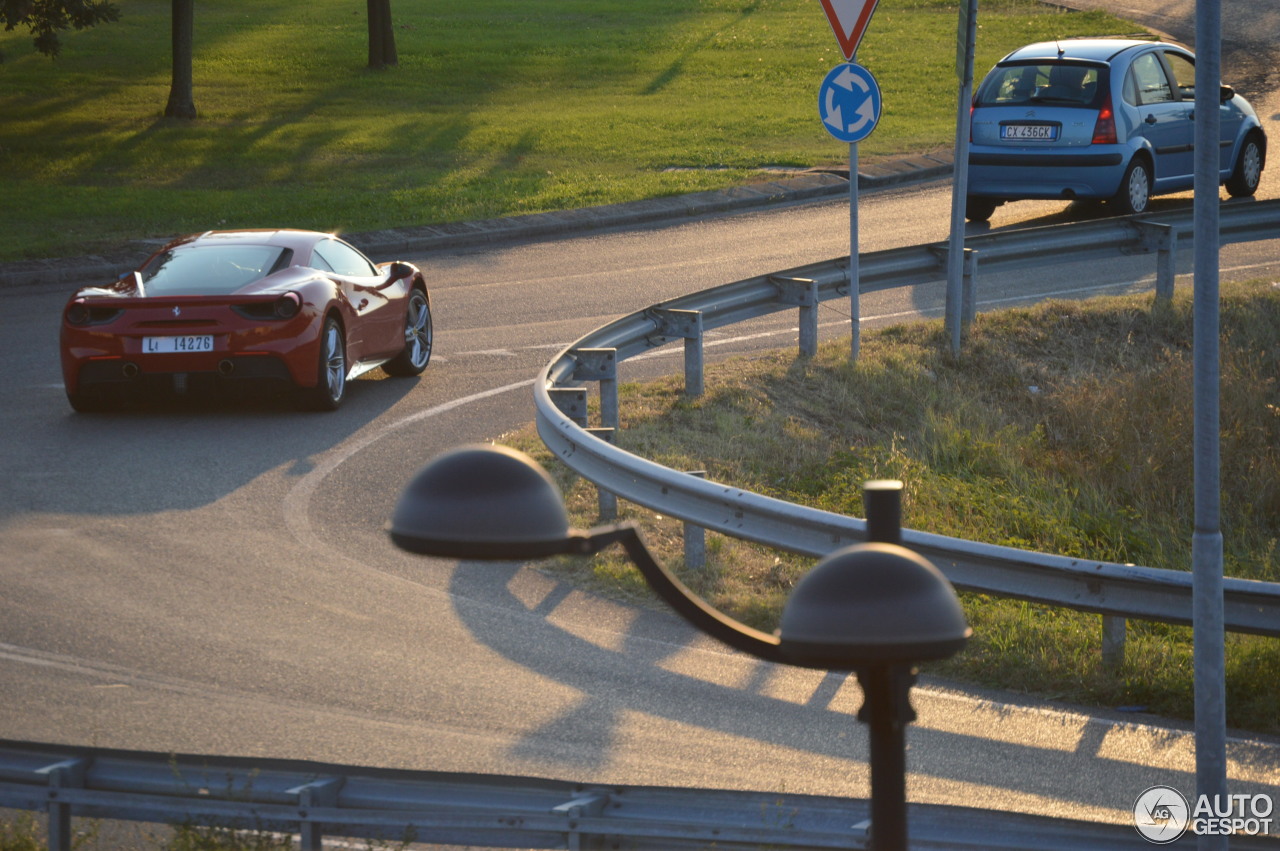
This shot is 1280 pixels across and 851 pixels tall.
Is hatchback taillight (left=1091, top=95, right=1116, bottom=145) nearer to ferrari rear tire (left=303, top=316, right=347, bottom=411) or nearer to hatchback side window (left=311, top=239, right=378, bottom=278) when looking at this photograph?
hatchback side window (left=311, top=239, right=378, bottom=278)

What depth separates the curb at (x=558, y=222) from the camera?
1900cm

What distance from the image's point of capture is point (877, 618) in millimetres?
1410

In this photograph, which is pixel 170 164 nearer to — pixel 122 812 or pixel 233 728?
pixel 233 728

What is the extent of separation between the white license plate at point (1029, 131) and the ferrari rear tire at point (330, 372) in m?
9.40

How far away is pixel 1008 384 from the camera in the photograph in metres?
13.0

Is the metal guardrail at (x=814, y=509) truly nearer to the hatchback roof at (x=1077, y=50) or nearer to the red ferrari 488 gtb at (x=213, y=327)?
the red ferrari 488 gtb at (x=213, y=327)

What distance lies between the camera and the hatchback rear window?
1822cm

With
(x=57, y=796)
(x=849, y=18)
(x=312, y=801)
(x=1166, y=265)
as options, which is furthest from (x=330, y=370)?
(x=312, y=801)

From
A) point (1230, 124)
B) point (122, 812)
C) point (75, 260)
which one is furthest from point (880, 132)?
point (122, 812)

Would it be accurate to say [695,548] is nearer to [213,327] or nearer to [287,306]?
[287,306]

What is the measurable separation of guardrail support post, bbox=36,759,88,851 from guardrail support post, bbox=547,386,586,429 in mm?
5217

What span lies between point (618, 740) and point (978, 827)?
8.21 feet

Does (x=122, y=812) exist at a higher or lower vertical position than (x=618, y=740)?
higher

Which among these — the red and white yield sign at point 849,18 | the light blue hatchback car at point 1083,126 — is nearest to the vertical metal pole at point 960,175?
the red and white yield sign at point 849,18
